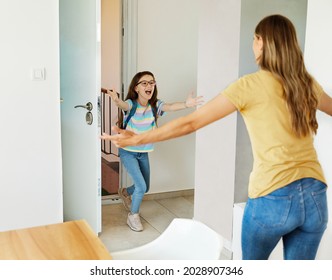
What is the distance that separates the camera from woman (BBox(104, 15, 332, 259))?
6.22 ft

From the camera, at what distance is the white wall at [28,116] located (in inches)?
135

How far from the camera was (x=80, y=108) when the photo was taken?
3.93 meters

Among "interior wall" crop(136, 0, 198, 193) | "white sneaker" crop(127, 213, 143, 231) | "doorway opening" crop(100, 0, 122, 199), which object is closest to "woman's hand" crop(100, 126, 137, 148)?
"white sneaker" crop(127, 213, 143, 231)

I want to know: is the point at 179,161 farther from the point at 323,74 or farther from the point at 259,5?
the point at 323,74

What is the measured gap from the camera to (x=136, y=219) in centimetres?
421

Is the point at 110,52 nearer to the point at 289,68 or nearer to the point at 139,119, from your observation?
the point at 139,119

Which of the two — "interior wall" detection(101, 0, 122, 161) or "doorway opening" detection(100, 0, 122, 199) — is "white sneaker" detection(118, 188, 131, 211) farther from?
"interior wall" detection(101, 0, 122, 161)

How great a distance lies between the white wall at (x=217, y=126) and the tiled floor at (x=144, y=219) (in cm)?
40

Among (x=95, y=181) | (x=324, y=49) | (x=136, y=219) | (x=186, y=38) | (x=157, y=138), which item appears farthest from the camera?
(x=186, y=38)

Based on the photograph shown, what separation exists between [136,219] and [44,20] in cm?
171

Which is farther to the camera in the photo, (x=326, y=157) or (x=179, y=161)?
(x=179, y=161)

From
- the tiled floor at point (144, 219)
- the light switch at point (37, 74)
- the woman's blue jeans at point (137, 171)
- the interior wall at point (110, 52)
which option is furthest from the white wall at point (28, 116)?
the interior wall at point (110, 52)

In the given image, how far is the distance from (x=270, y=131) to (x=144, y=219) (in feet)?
8.89

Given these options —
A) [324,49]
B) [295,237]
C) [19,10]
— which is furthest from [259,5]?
[295,237]
